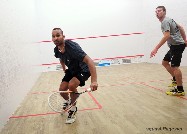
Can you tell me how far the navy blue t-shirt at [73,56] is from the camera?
6.98 ft

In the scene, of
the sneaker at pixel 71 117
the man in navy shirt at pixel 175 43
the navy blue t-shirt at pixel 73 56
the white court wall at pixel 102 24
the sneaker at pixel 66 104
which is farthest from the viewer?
the white court wall at pixel 102 24

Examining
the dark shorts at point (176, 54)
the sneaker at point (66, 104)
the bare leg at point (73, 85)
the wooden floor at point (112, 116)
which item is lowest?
the wooden floor at point (112, 116)

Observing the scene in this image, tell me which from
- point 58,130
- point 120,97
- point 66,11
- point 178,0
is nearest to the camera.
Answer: point 58,130

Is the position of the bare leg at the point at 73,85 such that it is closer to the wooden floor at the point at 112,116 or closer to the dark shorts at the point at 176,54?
the wooden floor at the point at 112,116

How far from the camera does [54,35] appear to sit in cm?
215

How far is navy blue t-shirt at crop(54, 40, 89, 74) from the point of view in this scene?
6.98 ft

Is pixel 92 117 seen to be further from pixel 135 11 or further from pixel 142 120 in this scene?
pixel 135 11

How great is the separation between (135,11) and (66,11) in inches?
84.8

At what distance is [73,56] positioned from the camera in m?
2.16

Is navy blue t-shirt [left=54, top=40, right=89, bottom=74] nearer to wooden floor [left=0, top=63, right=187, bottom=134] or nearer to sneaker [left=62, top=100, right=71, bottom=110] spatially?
sneaker [left=62, top=100, right=71, bottom=110]

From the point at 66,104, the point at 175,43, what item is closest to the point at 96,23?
the point at 175,43

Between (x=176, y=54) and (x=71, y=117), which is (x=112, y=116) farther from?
(x=176, y=54)

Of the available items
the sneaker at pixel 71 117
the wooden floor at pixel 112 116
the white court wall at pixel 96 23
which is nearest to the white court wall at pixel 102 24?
the white court wall at pixel 96 23

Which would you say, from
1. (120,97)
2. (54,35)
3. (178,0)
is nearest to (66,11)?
(178,0)
